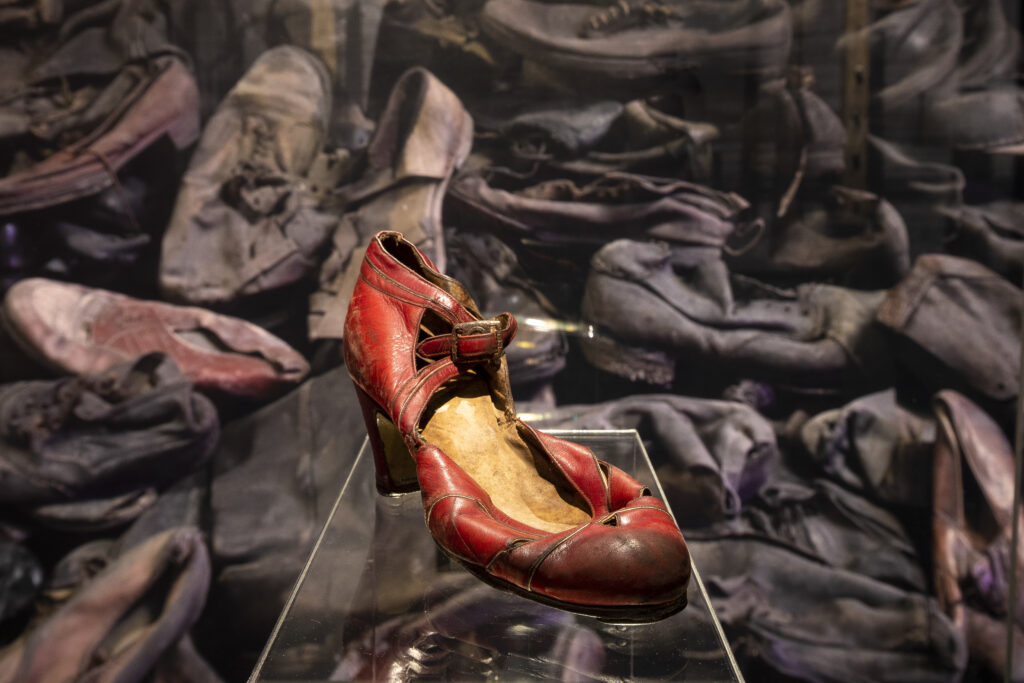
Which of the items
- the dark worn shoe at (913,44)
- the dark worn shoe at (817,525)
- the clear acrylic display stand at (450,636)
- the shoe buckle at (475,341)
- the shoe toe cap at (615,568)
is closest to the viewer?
the shoe toe cap at (615,568)

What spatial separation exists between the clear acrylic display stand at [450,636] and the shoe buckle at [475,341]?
0.88ft

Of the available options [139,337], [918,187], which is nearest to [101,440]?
[139,337]

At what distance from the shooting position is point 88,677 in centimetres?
160

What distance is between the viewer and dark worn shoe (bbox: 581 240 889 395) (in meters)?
1.62

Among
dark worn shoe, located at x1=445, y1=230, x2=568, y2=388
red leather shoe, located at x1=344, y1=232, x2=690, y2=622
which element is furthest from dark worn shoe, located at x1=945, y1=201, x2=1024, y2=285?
red leather shoe, located at x1=344, y1=232, x2=690, y2=622

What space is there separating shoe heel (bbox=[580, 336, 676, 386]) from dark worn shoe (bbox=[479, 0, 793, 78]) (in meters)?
0.65

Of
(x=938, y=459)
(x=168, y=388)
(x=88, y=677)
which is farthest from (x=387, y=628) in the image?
(x=938, y=459)

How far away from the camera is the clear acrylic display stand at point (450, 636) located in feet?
2.25

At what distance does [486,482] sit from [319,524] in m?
1.03

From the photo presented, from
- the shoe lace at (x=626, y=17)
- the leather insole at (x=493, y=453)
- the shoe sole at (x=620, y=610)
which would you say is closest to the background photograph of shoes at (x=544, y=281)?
the shoe lace at (x=626, y=17)

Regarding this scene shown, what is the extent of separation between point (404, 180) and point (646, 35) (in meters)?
0.67

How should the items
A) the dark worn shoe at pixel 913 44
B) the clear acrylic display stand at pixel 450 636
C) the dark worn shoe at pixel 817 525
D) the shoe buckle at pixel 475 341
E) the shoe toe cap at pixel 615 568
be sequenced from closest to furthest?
1. the shoe toe cap at pixel 615 568
2. the clear acrylic display stand at pixel 450 636
3. the shoe buckle at pixel 475 341
4. the dark worn shoe at pixel 913 44
5. the dark worn shoe at pixel 817 525

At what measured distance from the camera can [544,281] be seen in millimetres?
1603

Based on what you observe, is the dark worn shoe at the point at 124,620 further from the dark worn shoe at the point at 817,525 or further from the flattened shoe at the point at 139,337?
the dark worn shoe at the point at 817,525
